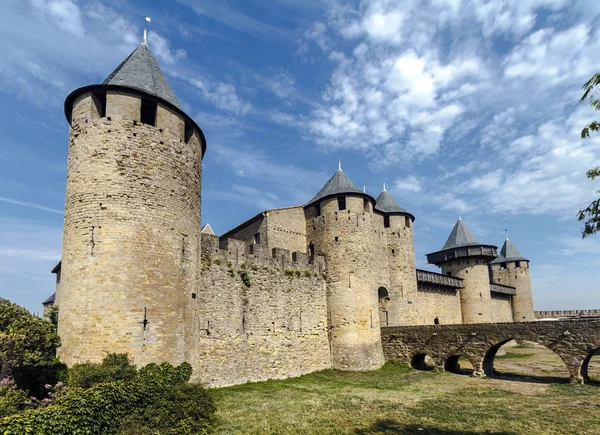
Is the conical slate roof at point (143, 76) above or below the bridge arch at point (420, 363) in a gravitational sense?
above

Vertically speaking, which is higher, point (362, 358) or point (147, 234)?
point (147, 234)

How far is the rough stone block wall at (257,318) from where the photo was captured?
1477cm

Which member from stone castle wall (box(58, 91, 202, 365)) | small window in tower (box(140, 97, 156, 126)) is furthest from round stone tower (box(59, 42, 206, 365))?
small window in tower (box(140, 97, 156, 126))

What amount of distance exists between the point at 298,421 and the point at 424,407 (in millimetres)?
4159

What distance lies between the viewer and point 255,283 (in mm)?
17031

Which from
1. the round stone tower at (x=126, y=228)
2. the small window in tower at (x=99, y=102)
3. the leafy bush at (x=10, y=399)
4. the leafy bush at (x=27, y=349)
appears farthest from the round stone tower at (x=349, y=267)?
the leafy bush at (x=10, y=399)

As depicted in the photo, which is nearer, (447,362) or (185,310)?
(185,310)

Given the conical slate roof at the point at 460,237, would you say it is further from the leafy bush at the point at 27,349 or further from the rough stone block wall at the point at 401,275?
the leafy bush at the point at 27,349

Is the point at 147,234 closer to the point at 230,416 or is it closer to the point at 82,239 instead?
the point at 82,239

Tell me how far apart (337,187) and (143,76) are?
11522 millimetres

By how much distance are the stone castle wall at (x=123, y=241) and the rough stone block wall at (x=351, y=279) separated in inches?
366

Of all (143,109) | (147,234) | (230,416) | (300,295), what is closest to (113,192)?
(147,234)

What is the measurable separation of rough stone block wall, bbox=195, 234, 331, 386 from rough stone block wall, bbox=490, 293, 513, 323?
22.7 metres

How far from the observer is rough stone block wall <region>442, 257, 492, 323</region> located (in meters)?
30.3
